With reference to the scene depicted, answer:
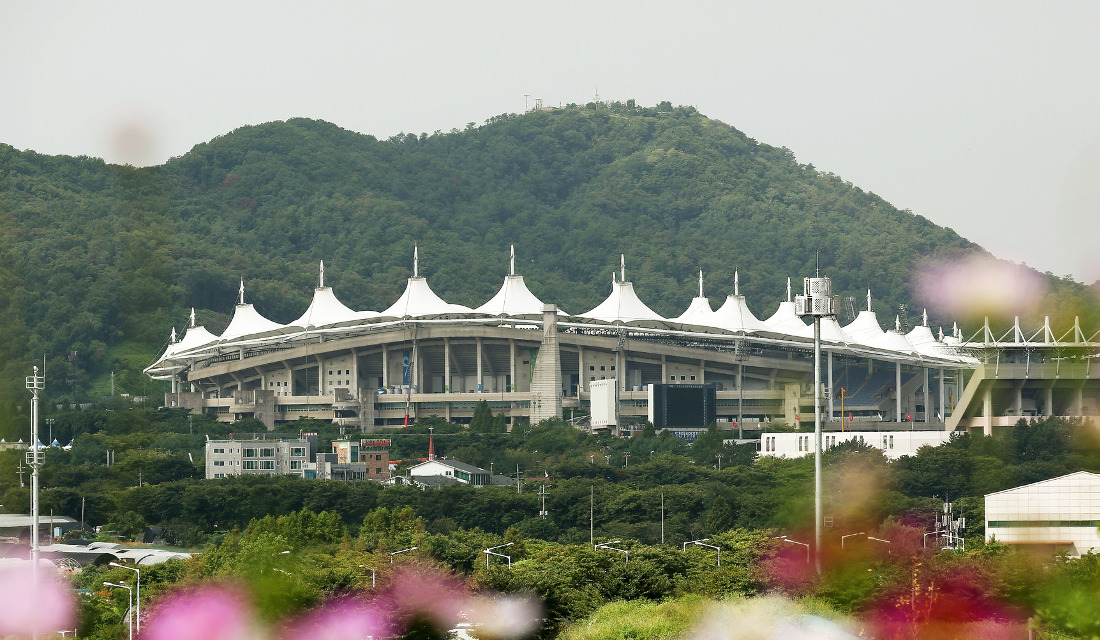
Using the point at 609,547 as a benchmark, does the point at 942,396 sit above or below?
above

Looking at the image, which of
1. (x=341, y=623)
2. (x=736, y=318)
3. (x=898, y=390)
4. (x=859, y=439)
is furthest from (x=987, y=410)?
(x=341, y=623)

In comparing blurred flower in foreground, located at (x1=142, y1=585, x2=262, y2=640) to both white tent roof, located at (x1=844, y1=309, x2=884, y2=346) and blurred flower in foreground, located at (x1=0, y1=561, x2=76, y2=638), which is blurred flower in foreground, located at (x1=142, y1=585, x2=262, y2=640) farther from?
white tent roof, located at (x1=844, y1=309, x2=884, y2=346)

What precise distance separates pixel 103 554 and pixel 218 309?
75.6m

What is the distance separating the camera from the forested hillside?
11250 cm

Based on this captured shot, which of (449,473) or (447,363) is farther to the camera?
(447,363)

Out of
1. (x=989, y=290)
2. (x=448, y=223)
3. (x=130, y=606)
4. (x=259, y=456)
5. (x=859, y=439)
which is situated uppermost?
(x=448, y=223)

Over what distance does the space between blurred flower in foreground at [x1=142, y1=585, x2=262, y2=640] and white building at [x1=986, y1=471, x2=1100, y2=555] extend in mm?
18578

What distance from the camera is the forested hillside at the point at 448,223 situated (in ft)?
369

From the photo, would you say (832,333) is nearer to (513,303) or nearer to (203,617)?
(513,303)

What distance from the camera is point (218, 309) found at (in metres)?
128

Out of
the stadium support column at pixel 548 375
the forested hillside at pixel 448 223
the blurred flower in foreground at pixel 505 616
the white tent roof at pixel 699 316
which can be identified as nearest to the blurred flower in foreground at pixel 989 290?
the blurred flower in foreground at pixel 505 616

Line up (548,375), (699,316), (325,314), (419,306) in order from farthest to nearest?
(699,316)
(325,314)
(419,306)
(548,375)

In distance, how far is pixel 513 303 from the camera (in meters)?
98.7

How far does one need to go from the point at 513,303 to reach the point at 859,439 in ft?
85.6
